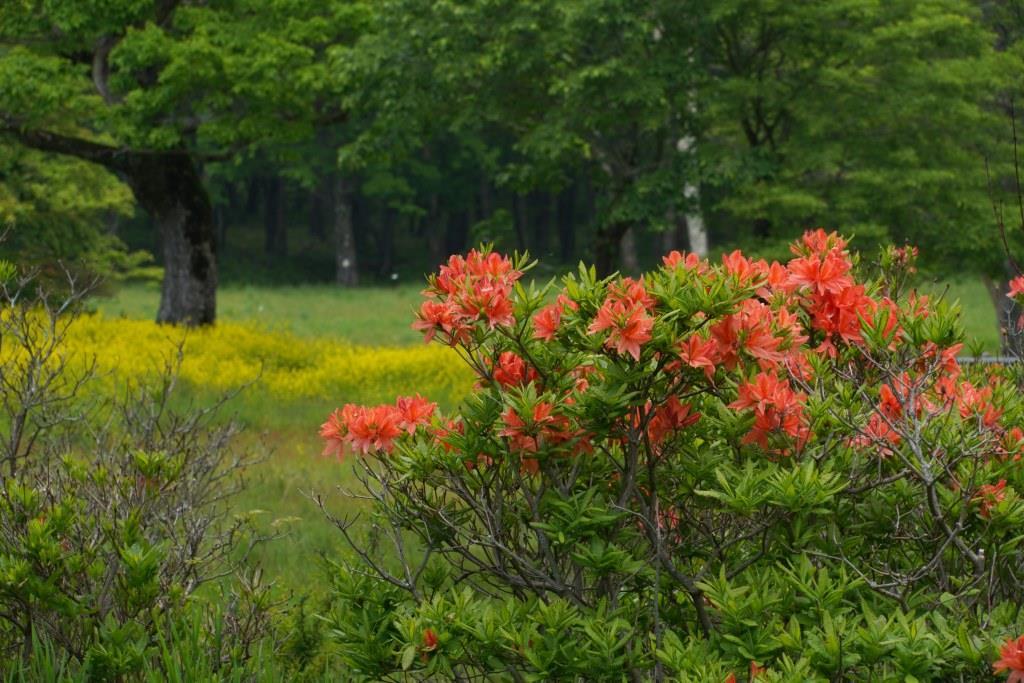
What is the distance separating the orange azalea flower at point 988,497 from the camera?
11.7 ft

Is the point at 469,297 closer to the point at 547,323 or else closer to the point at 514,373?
the point at 547,323

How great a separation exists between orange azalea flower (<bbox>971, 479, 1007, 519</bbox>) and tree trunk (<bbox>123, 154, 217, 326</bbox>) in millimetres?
16525

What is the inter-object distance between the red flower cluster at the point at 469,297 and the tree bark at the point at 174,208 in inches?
619

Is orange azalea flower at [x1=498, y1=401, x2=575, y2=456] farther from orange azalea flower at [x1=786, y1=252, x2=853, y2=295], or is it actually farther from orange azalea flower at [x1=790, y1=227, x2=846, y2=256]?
orange azalea flower at [x1=790, y1=227, x2=846, y2=256]

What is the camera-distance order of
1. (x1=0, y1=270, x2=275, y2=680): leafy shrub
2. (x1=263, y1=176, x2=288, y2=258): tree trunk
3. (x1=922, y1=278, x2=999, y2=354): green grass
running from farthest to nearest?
(x1=263, y1=176, x2=288, y2=258): tree trunk → (x1=922, y1=278, x2=999, y2=354): green grass → (x1=0, y1=270, x2=275, y2=680): leafy shrub

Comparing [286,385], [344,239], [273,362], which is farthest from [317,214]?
[286,385]

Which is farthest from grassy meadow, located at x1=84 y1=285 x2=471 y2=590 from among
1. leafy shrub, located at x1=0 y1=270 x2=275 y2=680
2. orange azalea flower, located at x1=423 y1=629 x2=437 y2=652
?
orange azalea flower, located at x1=423 y1=629 x2=437 y2=652

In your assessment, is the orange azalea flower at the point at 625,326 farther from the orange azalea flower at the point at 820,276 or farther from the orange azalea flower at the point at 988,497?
the orange azalea flower at the point at 988,497

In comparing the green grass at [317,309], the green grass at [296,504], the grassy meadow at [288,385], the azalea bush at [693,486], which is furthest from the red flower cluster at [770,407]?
the green grass at [317,309]

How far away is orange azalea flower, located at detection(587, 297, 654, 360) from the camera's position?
3.29 metres

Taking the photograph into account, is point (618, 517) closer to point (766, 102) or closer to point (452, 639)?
point (452, 639)

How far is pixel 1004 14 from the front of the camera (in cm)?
1980

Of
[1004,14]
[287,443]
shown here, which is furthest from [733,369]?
[1004,14]

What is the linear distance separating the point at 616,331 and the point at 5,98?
15.6 meters
